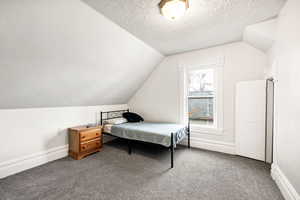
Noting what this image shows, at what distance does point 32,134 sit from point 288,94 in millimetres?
4163

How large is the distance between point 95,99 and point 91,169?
170 centimetres

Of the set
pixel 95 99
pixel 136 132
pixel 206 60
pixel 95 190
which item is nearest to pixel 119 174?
pixel 95 190

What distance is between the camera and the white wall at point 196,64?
268 centimetres

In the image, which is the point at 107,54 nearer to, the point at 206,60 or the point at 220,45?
the point at 206,60

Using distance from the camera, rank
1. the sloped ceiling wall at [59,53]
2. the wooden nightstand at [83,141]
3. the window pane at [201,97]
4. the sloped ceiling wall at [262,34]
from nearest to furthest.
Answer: the sloped ceiling wall at [59,53] < the sloped ceiling wall at [262,34] < the wooden nightstand at [83,141] < the window pane at [201,97]

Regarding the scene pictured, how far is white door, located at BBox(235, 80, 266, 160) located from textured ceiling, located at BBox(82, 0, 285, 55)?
1.11 metres

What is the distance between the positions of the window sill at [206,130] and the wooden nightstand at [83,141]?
2.46 metres

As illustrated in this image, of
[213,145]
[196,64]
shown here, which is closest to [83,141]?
[213,145]

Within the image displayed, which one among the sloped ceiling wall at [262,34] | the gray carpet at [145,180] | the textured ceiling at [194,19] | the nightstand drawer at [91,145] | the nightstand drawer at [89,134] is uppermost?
the textured ceiling at [194,19]

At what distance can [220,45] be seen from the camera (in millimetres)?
2951

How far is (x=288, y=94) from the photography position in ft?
5.08

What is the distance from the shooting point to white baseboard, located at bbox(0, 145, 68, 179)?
2.10 m

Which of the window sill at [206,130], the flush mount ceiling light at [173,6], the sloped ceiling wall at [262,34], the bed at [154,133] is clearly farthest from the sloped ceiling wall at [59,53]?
the window sill at [206,130]

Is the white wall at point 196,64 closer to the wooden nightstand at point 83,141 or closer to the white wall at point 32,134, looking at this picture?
the wooden nightstand at point 83,141
